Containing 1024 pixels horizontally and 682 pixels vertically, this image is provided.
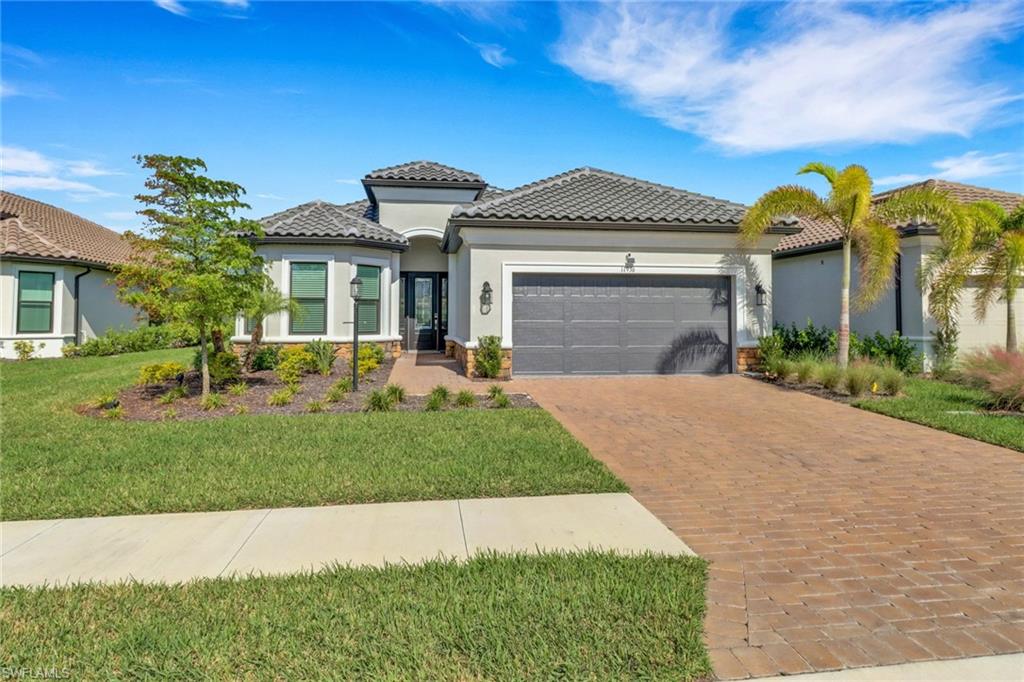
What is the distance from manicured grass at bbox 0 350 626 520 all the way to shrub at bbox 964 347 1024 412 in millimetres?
7992

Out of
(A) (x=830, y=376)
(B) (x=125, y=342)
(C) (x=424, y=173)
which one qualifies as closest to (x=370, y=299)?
(C) (x=424, y=173)

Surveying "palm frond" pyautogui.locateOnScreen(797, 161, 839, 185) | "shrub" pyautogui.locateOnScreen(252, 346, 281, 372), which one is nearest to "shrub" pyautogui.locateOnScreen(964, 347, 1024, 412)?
"palm frond" pyautogui.locateOnScreen(797, 161, 839, 185)

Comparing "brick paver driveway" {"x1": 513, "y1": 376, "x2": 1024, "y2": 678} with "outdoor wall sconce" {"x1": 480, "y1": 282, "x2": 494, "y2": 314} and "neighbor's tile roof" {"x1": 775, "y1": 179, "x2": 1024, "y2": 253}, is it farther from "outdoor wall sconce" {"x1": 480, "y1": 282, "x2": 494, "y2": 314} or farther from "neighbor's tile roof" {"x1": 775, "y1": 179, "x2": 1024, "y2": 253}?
"neighbor's tile roof" {"x1": 775, "y1": 179, "x2": 1024, "y2": 253}

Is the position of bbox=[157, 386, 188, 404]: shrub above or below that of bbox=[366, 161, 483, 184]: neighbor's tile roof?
below

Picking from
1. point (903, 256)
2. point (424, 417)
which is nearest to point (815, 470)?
point (424, 417)

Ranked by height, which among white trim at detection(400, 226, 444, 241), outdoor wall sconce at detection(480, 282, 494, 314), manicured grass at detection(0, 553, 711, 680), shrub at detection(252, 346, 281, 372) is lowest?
manicured grass at detection(0, 553, 711, 680)

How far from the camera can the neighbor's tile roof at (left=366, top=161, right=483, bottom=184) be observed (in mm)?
18578

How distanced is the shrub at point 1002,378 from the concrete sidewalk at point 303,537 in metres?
8.43

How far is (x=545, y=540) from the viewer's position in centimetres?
396

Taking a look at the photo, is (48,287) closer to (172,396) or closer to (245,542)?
(172,396)

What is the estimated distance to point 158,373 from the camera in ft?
35.2

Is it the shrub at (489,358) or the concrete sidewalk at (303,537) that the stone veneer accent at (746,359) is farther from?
the concrete sidewalk at (303,537)

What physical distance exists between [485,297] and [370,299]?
4.89m

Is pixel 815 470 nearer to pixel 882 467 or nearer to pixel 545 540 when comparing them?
pixel 882 467
